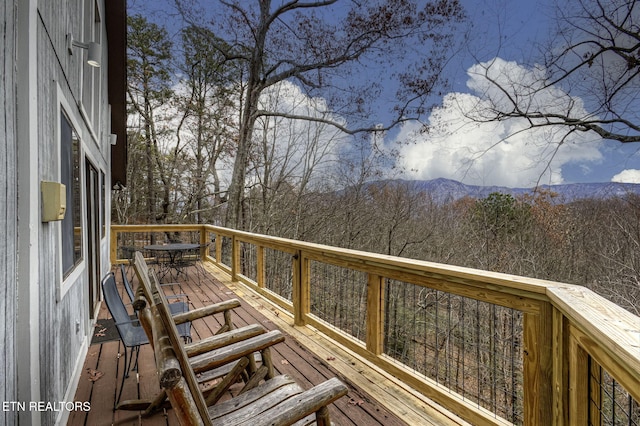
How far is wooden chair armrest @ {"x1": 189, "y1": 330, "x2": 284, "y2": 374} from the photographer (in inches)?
77.0

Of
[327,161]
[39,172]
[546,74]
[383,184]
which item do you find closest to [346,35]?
[327,161]

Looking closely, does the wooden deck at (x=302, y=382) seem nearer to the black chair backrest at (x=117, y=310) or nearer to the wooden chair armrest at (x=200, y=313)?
the black chair backrest at (x=117, y=310)

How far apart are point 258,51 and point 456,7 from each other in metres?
6.09

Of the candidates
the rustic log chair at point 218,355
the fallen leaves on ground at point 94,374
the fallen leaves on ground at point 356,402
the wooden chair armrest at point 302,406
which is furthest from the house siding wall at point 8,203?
the fallen leaves on ground at point 356,402

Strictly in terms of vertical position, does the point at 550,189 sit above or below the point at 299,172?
below

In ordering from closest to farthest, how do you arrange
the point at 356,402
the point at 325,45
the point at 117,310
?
the point at 356,402 < the point at 117,310 < the point at 325,45

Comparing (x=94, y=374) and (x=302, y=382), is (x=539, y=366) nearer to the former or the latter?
(x=302, y=382)

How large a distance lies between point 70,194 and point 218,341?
5.93 feet

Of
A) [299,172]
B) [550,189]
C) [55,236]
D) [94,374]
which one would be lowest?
[94,374]

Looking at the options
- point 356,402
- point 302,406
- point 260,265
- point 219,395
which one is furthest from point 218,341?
point 260,265

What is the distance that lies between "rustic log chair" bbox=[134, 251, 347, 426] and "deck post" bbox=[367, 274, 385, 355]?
1.03 meters

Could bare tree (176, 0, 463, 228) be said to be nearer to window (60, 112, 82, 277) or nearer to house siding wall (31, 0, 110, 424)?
window (60, 112, 82, 277)

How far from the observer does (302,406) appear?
4.84ft

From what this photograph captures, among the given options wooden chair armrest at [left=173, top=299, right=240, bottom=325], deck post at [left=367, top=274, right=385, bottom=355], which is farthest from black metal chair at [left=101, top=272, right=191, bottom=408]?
deck post at [left=367, top=274, right=385, bottom=355]
